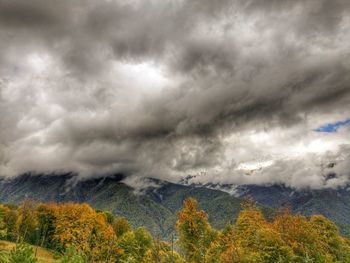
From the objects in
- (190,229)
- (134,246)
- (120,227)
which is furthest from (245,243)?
(120,227)

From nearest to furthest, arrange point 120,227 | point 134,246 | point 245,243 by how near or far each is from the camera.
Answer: point 245,243 < point 134,246 < point 120,227

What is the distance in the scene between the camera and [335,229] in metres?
71.3

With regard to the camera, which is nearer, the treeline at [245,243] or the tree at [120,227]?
the treeline at [245,243]

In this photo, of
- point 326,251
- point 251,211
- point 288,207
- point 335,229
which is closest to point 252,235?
point 251,211

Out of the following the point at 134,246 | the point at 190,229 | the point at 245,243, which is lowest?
the point at 134,246

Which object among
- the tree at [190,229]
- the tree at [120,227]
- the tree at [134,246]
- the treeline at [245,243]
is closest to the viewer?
the treeline at [245,243]

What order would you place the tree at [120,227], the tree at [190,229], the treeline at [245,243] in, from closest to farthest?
the treeline at [245,243], the tree at [190,229], the tree at [120,227]

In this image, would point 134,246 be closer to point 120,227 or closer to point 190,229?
point 120,227

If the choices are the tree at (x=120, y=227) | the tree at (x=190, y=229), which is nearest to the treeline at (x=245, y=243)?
the tree at (x=190, y=229)

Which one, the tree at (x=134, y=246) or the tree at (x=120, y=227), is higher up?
the tree at (x=120, y=227)

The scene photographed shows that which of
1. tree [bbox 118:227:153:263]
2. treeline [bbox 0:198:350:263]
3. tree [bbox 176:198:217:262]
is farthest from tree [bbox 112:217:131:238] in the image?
tree [bbox 176:198:217:262]

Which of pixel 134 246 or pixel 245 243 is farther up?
pixel 245 243

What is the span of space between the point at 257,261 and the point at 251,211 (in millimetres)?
9064

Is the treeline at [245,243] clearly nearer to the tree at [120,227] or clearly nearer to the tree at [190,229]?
the tree at [190,229]
